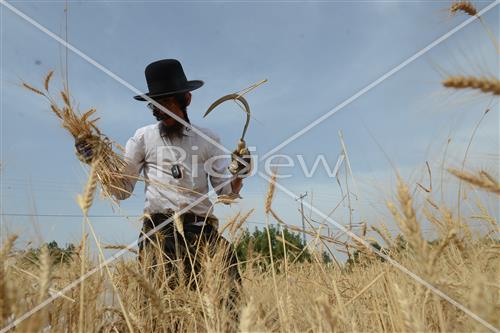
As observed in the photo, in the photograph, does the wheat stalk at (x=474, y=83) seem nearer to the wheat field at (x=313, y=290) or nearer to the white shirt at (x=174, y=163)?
the wheat field at (x=313, y=290)

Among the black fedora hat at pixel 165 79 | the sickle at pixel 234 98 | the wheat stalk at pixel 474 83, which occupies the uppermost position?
the black fedora hat at pixel 165 79

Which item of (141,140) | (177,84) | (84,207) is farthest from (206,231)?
(84,207)

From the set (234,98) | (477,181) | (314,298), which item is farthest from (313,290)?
(477,181)

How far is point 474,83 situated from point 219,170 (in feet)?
6.58

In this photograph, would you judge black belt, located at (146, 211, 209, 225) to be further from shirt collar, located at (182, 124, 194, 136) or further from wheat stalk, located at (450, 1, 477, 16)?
wheat stalk, located at (450, 1, 477, 16)

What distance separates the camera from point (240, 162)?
2334 millimetres

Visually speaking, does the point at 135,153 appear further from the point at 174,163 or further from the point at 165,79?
the point at 165,79

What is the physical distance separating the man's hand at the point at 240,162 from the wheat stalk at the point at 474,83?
1392mm

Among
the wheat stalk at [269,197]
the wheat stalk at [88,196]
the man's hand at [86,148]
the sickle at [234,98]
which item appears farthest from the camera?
the sickle at [234,98]

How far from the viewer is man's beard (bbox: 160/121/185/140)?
8.73 feet

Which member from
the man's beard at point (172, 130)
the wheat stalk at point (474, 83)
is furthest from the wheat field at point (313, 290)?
the man's beard at point (172, 130)

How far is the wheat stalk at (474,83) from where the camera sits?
2.90 ft

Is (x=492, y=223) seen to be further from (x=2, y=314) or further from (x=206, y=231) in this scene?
(x=2, y=314)

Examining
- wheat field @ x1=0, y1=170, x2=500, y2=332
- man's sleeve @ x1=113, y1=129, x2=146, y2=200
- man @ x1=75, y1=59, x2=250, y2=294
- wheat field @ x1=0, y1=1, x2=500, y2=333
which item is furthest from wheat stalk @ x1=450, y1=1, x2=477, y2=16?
man's sleeve @ x1=113, y1=129, x2=146, y2=200
